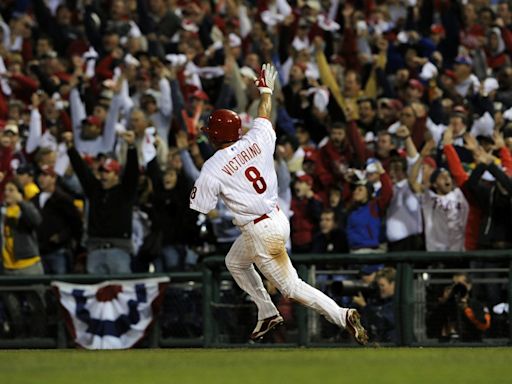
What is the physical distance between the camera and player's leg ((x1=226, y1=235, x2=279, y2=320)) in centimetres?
1234

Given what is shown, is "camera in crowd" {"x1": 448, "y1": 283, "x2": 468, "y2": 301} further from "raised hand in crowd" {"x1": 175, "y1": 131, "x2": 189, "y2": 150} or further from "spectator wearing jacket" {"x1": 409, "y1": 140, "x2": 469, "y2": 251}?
"raised hand in crowd" {"x1": 175, "y1": 131, "x2": 189, "y2": 150}

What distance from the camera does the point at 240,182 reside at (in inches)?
471

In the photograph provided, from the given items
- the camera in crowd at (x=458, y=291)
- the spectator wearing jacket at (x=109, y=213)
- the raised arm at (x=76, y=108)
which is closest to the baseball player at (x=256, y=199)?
the camera in crowd at (x=458, y=291)

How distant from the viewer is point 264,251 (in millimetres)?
12008

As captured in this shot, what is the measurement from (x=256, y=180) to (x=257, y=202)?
0.63ft

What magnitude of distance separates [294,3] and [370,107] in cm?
633

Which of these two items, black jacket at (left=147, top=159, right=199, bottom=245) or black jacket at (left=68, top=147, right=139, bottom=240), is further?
black jacket at (left=147, top=159, right=199, bottom=245)

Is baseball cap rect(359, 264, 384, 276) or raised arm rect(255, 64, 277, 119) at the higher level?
raised arm rect(255, 64, 277, 119)

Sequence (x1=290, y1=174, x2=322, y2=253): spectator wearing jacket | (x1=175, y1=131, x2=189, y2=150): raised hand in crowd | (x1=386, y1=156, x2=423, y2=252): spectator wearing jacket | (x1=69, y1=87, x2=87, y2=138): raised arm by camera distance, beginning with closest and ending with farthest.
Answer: (x1=386, y1=156, x2=423, y2=252): spectator wearing jacket
(x1=290, y1=174, x2=322, y2=253): spectator wearing jacket
(x1=175, y1=131, x2=189, y2=150): raised hand in crowd
(x1=69, y1=87, x2=87, y2=138): raised arm

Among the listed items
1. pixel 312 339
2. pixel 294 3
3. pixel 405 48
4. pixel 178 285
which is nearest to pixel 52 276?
pixel 178 285

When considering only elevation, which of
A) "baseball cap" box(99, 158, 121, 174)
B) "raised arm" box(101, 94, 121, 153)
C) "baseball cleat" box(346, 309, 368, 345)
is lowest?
"baseball cleat" box(346, 309, 368, 345)

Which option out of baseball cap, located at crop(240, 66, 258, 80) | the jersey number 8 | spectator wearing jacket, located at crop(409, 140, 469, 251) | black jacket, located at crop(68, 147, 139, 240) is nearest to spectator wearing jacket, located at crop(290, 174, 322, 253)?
spectator wearing jacket, located at crop(409, 140, 469, 251)

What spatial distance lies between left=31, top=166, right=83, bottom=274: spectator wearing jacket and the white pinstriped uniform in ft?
16.1

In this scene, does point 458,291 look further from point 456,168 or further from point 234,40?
point 234,40
